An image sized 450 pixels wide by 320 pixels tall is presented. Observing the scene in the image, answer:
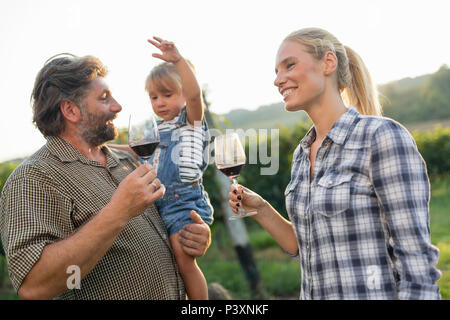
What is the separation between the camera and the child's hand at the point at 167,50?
2918 millimetres

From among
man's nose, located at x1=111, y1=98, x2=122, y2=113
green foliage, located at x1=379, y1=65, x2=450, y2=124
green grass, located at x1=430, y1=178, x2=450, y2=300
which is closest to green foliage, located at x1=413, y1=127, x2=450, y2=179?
green grass, located at x1=430, y1=178, x2=450, y2=300

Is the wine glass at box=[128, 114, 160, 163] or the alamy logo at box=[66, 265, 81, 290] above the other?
the wine glass at box=[128, 114, 160, 163]

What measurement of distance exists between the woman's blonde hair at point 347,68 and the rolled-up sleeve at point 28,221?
1714 mm

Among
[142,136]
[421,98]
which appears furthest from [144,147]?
[421,98]

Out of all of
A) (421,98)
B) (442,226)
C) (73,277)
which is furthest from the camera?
(421,98)

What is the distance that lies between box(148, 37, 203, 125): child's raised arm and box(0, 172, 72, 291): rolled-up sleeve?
1180 mm

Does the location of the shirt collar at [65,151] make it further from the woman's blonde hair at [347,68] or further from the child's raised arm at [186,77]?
the woman's blonde hair at [347,68]

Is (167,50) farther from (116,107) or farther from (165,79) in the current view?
(165,79)

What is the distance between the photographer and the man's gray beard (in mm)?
2932

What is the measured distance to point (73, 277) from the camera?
2.33 metres

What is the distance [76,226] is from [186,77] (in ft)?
4.48

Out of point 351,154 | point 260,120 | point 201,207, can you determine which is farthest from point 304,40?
point 260,120

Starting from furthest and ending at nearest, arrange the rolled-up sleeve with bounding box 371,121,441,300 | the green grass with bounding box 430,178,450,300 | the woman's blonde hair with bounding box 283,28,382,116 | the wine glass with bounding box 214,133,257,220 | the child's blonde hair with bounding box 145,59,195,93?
the green grass with bounding box 430,178,450,300, the child's blonde hair with bounding box 145,59,195,93, the wine glass with bounding box 214,133,257,220, the woman's blonde hair with bounding box 283,28,382,116, the rolled-up sleeve with bounding box 371,121,441,300

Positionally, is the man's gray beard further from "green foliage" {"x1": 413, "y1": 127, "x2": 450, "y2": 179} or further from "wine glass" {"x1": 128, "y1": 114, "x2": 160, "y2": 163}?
"green foliage" {"x1": 413, "y1": 127, "x2": 450, "y2": 179}
